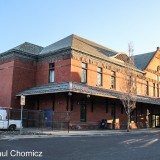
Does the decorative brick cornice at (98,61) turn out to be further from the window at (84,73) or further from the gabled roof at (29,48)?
the gabled roof at (29,48)

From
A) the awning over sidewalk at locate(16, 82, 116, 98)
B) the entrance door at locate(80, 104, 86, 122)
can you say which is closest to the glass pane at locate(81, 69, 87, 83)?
the awning over sidewalk at locate(16, 82, 116, 98)

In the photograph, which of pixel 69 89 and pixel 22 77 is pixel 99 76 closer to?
pixel 69 89

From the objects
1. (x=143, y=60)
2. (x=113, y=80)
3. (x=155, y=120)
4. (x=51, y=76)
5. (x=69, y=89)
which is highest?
(x=143, y=60)

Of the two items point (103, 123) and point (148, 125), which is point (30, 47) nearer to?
point (103, 123)

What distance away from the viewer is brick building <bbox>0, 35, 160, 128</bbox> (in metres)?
31.4

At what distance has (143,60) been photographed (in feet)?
160

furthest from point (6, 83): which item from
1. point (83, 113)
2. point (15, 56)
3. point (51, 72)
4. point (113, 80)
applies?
point (113, 80)

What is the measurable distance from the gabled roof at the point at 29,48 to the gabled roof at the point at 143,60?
688 inches

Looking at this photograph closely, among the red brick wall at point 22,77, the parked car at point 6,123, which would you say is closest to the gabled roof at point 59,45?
the red brick wall at point 22,77

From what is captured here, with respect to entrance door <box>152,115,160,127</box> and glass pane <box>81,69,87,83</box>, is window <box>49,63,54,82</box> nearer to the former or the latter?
glass pane <box>81,69,87,83</box>

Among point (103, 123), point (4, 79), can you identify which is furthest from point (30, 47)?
point (103, 123)

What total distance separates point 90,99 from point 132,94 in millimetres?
4926

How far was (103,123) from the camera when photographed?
33.6 meters

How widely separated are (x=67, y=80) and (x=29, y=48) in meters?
8.51
